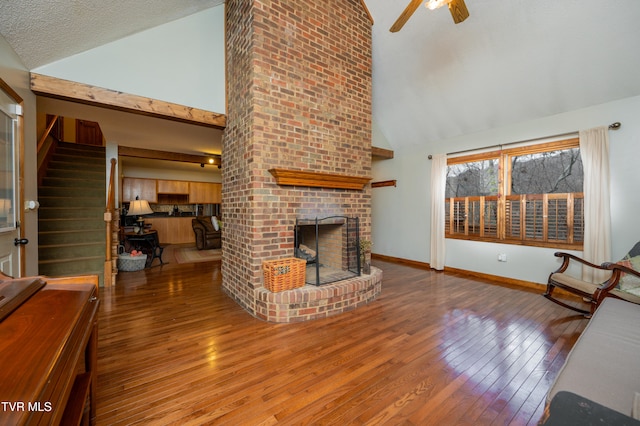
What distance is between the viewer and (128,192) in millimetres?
7008

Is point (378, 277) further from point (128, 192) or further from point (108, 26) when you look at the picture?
point (128, 192)

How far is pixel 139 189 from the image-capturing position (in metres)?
7.15

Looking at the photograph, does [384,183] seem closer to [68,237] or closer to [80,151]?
[68,237]

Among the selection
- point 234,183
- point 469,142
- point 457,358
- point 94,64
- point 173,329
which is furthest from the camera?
point 469,142

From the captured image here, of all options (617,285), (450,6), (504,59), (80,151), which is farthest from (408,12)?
(80,151)

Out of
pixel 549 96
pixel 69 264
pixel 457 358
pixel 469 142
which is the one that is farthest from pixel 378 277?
pixel 69 264

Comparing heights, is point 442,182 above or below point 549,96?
below

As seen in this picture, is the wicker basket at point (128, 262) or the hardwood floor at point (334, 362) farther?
the wicker basket at point (128, 262)

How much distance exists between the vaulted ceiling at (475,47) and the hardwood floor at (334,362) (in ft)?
8.70

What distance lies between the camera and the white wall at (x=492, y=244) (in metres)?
3.06

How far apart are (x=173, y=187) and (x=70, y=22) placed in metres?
5.87

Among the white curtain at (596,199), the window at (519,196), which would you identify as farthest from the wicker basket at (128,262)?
the white curtain at (596,199)

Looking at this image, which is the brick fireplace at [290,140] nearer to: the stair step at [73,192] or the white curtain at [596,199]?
the white curtain at [596,199]

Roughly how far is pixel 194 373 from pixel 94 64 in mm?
3204
